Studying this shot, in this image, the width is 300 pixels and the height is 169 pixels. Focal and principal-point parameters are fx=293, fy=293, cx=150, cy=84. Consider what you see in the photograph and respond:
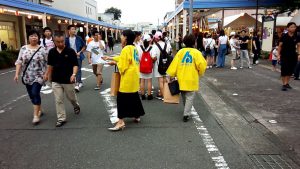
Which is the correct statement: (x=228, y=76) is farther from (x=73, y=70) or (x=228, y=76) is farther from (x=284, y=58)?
(x=73, y=70)

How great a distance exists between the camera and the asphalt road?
12.7 feet

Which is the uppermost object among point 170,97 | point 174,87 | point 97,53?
point 97,53

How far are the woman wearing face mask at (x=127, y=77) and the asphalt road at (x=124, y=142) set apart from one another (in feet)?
1.10

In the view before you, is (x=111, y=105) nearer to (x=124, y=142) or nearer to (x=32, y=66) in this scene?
(x=32, y=66)

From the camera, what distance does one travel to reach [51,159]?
157 inches

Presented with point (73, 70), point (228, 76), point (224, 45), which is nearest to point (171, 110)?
point (73, 70)

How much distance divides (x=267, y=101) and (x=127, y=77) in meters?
3.86

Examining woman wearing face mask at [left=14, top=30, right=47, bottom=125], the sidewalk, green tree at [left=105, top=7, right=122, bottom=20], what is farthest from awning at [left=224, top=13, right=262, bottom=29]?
green tree at [left=105, top=7, right=122, bottom=20]

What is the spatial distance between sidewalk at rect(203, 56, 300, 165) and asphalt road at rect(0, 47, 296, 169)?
12.1 inches

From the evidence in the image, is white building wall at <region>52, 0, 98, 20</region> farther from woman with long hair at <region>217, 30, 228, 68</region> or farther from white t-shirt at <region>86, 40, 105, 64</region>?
white t-shirt at <region>86, 40, 105, 64</region>

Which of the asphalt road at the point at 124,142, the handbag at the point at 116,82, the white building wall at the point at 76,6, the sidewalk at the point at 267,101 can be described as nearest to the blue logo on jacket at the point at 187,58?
the asphalt road at the point at 124,142

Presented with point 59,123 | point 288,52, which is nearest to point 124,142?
point 59,123

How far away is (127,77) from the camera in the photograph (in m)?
5.12

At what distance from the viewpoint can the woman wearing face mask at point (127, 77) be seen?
16.6ft
